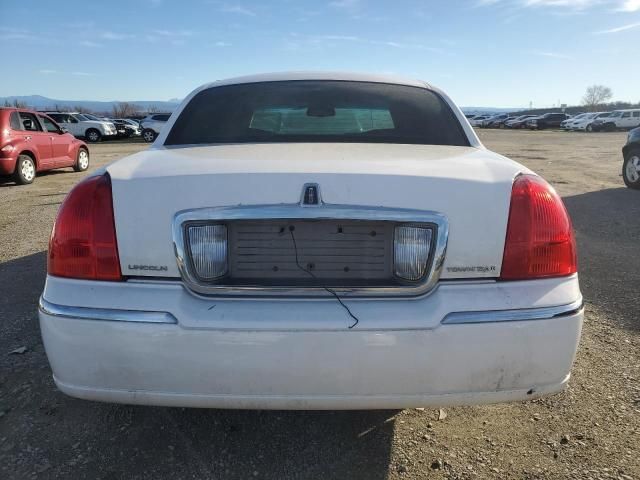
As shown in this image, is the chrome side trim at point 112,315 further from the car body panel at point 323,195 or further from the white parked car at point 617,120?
the white parked car at point 617,120

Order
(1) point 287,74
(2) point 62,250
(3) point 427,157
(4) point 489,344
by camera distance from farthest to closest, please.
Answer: (1) point 287,74, (3) point 427,157, (2) point 62,250, (4) point 489,344

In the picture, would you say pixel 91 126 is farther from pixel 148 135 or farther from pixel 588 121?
pixel 588 121

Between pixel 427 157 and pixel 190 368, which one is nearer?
pixel 190 368

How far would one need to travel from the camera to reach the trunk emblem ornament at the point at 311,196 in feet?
5.56

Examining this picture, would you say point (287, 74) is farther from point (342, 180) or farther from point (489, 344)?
point (489, 344)

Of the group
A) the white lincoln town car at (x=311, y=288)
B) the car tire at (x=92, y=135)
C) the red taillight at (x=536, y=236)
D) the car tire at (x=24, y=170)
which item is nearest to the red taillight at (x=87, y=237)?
the white lincoln town car at (x=311, y=288)

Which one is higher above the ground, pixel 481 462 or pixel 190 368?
pixel 190 368

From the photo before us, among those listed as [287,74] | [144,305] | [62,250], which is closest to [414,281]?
[144,305]

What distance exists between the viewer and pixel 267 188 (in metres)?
1.71

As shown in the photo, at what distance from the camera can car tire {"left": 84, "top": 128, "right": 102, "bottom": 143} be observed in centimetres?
2900

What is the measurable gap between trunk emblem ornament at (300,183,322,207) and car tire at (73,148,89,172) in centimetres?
1373

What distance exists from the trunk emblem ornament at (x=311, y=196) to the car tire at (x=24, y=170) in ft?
36.7

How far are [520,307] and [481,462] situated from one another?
2.74ft

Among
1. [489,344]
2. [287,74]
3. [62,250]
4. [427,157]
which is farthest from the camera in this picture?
[287,74]
